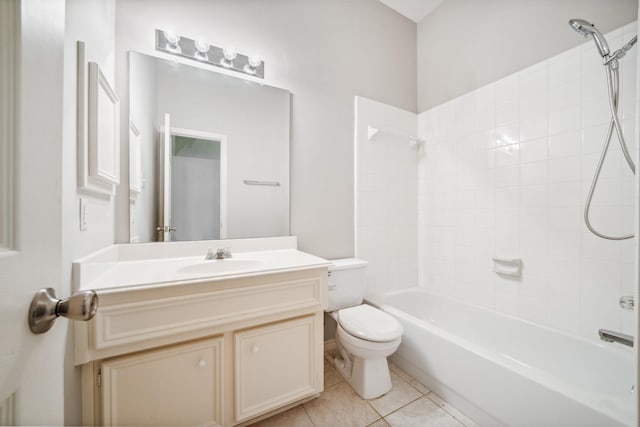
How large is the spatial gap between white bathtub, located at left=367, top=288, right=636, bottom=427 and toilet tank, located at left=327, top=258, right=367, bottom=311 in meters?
0.24

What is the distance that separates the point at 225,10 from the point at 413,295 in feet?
8.21

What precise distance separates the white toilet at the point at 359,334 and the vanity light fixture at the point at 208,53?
1433 millimetres

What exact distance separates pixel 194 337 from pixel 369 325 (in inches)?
36.6

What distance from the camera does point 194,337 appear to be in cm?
100

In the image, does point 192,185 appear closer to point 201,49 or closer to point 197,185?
point 197,185

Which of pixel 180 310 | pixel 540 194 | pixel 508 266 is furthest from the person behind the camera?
pixel 508 266

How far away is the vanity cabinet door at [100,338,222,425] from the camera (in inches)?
35.2

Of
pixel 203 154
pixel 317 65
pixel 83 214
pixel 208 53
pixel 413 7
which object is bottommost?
pixel 83 214

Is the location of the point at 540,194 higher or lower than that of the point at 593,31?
lower

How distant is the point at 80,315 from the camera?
0.39m

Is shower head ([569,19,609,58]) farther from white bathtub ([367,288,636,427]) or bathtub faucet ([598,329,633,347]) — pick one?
white bathtub ([367,288,636,427])

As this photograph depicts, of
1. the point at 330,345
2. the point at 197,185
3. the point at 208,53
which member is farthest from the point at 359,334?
the point at 208,53

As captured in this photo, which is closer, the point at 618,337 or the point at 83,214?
the point at 83,214

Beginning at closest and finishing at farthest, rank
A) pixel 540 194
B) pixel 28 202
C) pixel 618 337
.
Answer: pixel 28 202
pixel 618 337
pixel 540 194
